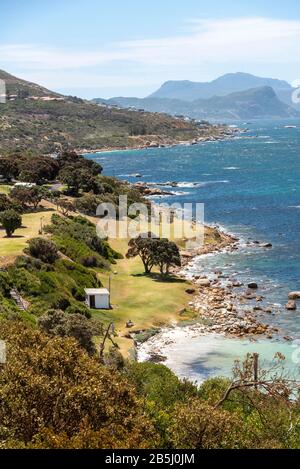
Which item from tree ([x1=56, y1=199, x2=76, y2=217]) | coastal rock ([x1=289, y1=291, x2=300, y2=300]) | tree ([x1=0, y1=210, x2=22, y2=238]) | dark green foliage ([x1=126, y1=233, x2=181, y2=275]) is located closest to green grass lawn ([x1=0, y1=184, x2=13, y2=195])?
tree ([x1=56, y1=199, x2=76, y2=217])

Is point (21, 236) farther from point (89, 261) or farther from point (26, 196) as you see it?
point (26, 196)

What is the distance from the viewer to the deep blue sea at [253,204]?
207 ft

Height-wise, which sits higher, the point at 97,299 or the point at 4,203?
the point at 4,203

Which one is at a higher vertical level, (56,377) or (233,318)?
(56,377)

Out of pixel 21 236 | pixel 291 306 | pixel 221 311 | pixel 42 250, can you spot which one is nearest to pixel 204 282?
pixel 221 311

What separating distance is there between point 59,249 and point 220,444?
1835 inches

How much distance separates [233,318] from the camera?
167ft

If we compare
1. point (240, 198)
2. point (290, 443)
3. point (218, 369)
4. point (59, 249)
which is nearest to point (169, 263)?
point (59, 249)

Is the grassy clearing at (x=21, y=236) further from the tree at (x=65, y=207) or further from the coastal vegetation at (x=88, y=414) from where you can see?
the coastal vegetation at (x=88, y=414)

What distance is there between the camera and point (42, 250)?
55.3 meters

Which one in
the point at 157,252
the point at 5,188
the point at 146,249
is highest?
the point at 5,188

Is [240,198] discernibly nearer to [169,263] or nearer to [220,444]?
[169,263]

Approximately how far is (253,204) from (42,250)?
62624 millimetres

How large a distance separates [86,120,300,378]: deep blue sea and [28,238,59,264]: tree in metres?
19.9
